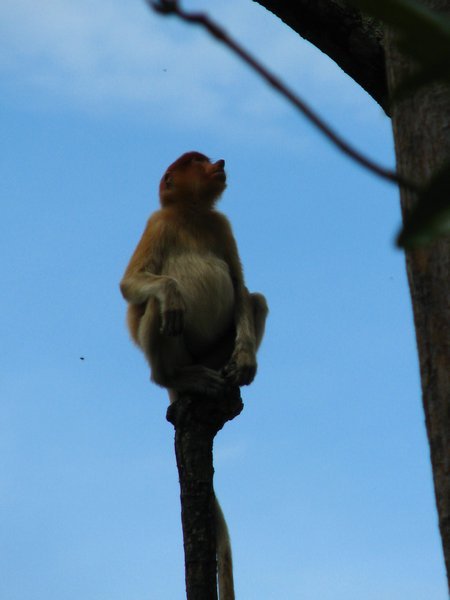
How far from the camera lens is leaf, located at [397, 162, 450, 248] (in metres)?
0.41

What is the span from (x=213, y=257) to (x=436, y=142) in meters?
4.40

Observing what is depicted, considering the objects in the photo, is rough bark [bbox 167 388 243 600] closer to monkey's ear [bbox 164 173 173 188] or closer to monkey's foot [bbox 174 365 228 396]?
monkey's foot [bbox 174 365 228 396]

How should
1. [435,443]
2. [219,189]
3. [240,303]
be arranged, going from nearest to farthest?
[435,443] < [240,303] < [219,189]

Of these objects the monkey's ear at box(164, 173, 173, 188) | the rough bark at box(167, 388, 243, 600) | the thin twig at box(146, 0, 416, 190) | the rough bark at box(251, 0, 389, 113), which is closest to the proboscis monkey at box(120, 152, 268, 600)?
the monkey's ear at box(164, 173, 173, 188)

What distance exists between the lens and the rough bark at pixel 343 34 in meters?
5.28

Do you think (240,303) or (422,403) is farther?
(240,303)

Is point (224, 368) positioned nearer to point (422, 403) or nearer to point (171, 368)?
point (171, 368)

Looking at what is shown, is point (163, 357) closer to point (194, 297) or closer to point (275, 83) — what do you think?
point (194, 297)

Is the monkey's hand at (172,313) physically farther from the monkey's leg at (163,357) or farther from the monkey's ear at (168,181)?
the monkey's ear at (168,181)

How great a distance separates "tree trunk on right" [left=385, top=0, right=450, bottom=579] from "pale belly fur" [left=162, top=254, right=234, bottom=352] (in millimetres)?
3897

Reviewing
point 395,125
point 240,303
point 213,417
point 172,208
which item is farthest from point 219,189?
point 395,125

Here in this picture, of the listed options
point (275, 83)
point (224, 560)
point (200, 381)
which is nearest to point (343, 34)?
point (200, 381)

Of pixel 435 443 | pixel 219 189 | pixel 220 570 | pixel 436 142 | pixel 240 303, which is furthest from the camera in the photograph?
pixel 219 189

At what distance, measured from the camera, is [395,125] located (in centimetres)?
241
